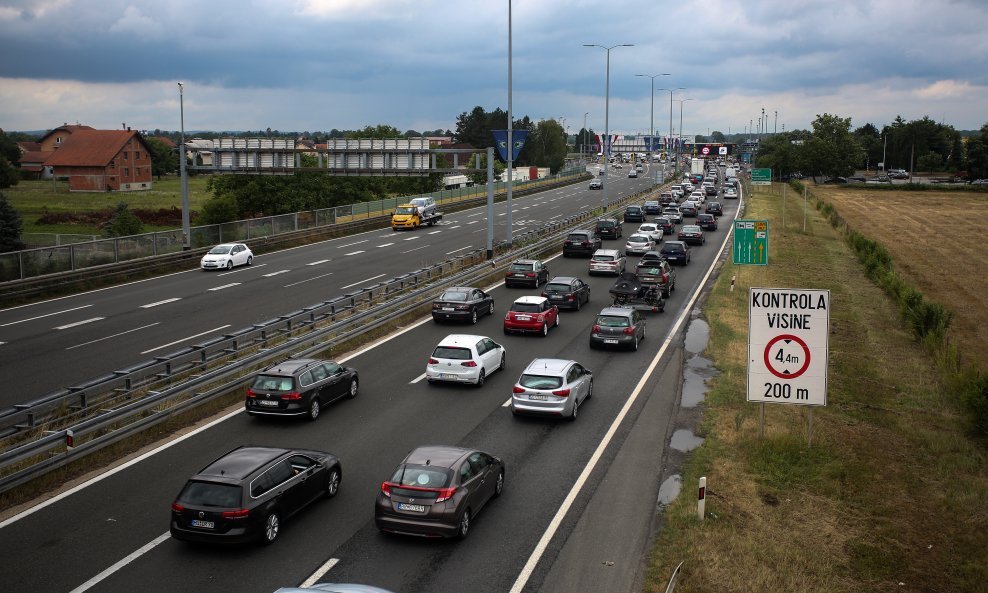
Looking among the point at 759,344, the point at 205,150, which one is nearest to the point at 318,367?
the point at 759,344

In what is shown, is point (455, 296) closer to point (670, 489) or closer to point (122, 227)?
point (670, 489)

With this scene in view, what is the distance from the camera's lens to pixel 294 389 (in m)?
20.6

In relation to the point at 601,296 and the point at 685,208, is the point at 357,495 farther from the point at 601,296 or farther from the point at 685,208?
the point at 685,208

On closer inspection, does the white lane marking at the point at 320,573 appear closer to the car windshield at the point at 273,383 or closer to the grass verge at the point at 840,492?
the grass verge at the point at 840,492

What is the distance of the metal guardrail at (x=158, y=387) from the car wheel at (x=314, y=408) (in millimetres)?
2964

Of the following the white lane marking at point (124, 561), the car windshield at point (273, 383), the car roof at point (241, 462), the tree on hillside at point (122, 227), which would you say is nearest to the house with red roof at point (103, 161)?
the tree on hillside at point (122, 227)

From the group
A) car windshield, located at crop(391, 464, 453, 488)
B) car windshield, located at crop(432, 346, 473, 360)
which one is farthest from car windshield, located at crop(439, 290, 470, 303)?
car windshield, located at crop(391, 464, 453, 488)

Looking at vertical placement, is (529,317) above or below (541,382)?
above

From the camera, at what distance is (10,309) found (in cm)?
3609

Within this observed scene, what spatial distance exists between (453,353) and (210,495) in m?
11.2

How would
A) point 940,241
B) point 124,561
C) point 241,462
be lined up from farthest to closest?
1. point 940,241
2. point 241,462
3. point 124,561

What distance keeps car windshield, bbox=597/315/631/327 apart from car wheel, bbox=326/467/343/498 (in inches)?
562

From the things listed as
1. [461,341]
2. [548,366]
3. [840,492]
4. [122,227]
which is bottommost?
[840,492]

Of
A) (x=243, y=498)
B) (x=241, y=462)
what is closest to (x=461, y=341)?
(x=241, y=462)
